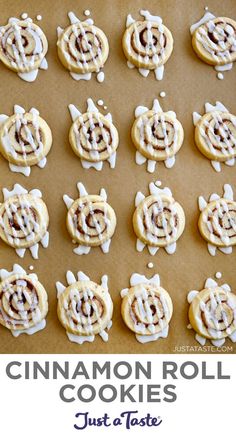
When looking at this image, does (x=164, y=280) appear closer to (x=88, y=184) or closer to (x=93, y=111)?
(x=88, y=184)

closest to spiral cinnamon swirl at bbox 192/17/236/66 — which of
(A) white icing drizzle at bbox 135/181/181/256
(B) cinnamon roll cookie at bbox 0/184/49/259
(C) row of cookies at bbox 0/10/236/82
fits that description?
(C) row of cookies at bbox 0/10/236/82

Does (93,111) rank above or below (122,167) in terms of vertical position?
above

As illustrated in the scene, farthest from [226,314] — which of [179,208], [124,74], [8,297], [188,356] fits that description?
[124,74]

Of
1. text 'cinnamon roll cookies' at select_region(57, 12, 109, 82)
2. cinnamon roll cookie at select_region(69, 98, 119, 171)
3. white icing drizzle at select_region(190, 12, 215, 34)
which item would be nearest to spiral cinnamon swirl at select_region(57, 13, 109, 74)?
text 'cinnamon roll cookies' at select_region(57, 12, 109, 82)

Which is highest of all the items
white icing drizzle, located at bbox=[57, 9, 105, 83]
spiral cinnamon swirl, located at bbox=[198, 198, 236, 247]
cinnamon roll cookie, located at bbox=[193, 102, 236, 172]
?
white icing drizzle, located at bbox=[57, 9, 105, 83]

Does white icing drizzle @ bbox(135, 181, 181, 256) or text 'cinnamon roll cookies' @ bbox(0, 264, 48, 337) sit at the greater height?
white icing drizzle @ bbox(135, 181, 181, 256)

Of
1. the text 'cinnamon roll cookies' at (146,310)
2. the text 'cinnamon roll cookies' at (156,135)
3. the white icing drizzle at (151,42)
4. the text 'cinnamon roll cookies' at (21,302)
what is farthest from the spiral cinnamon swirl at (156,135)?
the text 'cinnamon roll cookies' at (21,302)

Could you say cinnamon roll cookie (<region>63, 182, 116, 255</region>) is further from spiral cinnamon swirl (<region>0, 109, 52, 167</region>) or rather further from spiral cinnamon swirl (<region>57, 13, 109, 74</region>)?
spiral cinnamon swirl (<region>57, 13, 109, 74</region>)
